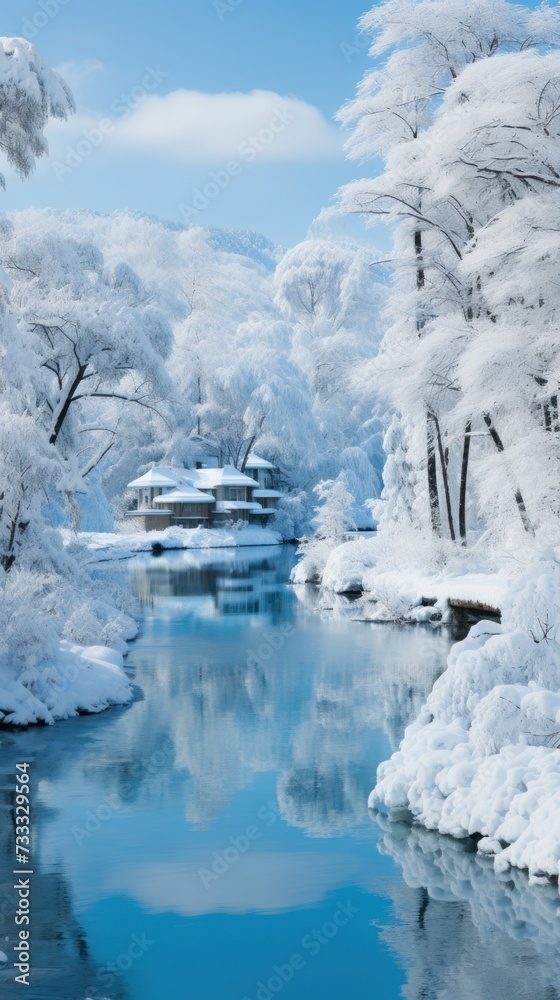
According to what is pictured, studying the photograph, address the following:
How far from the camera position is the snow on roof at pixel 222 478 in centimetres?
5462

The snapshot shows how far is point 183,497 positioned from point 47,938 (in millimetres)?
46674

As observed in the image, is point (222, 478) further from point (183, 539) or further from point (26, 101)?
point (26, 101)

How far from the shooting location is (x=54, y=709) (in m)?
12.4

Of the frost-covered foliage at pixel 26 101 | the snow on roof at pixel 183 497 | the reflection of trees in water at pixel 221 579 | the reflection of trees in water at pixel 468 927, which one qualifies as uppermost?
the frost-covered foliage at pixel 26 101

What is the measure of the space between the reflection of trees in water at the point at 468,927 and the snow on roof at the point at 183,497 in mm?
45203

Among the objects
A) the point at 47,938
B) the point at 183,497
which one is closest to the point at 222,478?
the point at 183,497

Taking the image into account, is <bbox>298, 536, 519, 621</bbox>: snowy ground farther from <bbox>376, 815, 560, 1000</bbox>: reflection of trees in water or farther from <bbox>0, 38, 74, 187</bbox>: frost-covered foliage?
<bbox>0, 38, 74, 187</bbox>: frost-covered foliage

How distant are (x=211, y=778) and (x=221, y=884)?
107 inches

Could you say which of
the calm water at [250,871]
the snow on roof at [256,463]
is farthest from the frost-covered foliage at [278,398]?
the calm water at [250,871]

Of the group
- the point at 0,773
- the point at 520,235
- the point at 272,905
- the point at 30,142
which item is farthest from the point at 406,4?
the point at 272,905

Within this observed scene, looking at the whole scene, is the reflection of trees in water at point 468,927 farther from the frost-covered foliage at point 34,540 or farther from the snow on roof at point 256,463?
the snow on roof at point 256,463

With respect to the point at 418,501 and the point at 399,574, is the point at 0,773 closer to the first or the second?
the point at 399,574

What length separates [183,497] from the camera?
174 feet

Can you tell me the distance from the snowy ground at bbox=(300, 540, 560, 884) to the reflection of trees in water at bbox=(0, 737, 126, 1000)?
3107 mm
